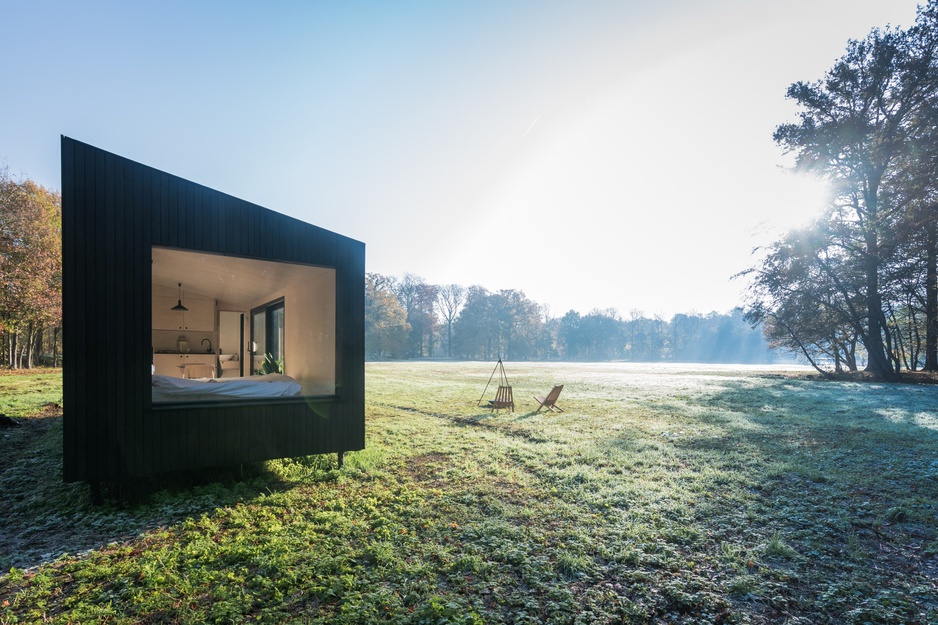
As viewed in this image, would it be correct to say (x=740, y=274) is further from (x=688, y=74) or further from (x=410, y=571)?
(x=410, y=571)

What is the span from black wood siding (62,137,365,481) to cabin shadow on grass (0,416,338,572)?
437mm

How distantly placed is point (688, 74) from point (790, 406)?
946cm

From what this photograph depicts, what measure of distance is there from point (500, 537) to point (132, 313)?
14.7 feet

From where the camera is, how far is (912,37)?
59.8 feet

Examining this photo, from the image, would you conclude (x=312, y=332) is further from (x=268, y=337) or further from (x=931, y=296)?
(x=931, y=296)

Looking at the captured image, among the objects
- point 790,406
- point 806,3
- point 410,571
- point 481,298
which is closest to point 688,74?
point 806,3

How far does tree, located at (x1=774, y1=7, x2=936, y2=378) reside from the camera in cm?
1828

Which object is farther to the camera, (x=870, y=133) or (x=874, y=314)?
(x=874, y=314)

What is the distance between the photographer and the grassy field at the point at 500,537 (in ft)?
9.40

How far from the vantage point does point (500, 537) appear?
3910 mm

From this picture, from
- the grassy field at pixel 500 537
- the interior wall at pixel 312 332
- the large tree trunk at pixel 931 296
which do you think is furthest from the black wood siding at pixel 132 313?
the large tree trunk at pixel 931 296

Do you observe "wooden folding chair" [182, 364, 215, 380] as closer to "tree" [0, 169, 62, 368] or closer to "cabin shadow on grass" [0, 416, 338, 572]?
"cabin shadow on grass" [0, 416, 338, 572]

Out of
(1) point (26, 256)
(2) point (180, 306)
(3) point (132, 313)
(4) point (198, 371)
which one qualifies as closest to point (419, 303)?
(1) point (26, 256)

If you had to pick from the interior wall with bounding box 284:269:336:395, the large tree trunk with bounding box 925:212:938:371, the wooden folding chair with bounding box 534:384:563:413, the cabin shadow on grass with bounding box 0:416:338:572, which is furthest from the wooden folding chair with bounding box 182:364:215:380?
the large tree trunk with bounding box 925:212:938:371
